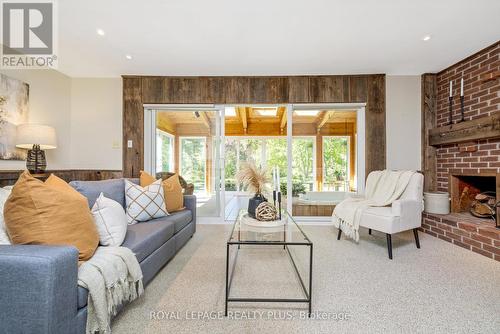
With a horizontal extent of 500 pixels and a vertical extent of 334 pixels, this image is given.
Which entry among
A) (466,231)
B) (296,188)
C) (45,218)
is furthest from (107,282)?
(466,231)

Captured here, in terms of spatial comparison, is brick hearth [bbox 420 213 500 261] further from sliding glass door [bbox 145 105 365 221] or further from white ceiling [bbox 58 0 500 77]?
white ceiling [bbox 58 0 500 77]

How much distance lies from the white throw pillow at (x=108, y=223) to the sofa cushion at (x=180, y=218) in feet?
2.42

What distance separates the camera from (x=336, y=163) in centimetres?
404

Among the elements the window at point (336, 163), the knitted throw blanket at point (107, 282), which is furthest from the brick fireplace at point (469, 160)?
the knitted throw blanket at point (107, 282)

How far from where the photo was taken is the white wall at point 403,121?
360 cm

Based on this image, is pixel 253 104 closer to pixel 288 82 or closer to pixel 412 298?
pixel 288 82

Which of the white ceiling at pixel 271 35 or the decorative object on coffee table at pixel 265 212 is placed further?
the white ceiling at pixel 271 35

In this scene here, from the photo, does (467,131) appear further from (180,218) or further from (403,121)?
(180,218)

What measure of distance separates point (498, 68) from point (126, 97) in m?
4.87

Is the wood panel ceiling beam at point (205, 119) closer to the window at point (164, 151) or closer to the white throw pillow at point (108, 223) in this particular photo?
the window at point (164, 151)

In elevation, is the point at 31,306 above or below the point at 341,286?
above

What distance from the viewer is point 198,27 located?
242 centimetres

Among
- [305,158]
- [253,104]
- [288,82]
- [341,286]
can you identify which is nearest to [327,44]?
[288,82]

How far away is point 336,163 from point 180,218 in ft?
9.10
